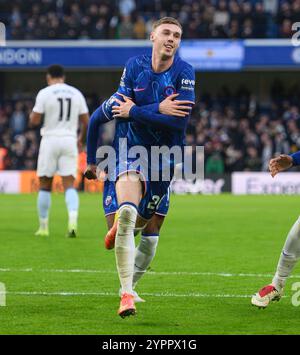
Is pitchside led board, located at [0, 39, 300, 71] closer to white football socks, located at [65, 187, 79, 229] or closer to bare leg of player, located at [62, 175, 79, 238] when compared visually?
bare leg of player, located at [62, 175, 79, 238]

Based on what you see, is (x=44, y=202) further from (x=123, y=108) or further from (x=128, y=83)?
(x=123, y=108)

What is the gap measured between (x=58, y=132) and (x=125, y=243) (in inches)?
290

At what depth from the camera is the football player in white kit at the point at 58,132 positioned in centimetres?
1374

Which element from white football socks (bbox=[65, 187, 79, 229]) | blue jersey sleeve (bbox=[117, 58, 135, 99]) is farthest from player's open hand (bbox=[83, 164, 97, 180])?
white football socks (bbox=[65, 187, 79, 229])

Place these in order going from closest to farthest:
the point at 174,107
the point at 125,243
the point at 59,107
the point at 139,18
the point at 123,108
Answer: the point at 125,243 → the point at 174,107 → the point at 123,108 → the point at 59,107 → the point at 139,18

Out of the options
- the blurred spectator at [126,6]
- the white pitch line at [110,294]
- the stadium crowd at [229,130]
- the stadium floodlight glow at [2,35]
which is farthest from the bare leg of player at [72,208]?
the blurred spectator at [126,6]

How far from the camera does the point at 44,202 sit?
13.5 m

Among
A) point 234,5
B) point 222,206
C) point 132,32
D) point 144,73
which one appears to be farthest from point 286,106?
point 144,73

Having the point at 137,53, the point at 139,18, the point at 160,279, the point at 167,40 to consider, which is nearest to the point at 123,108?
the point at 167,40

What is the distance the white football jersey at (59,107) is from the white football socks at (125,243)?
22.9 ft

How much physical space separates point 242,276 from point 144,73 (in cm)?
295

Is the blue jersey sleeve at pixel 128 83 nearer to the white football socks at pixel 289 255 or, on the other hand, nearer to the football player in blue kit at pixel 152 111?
the football player in blue kit at pixel 152 111

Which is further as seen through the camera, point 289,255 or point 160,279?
point 160,279
